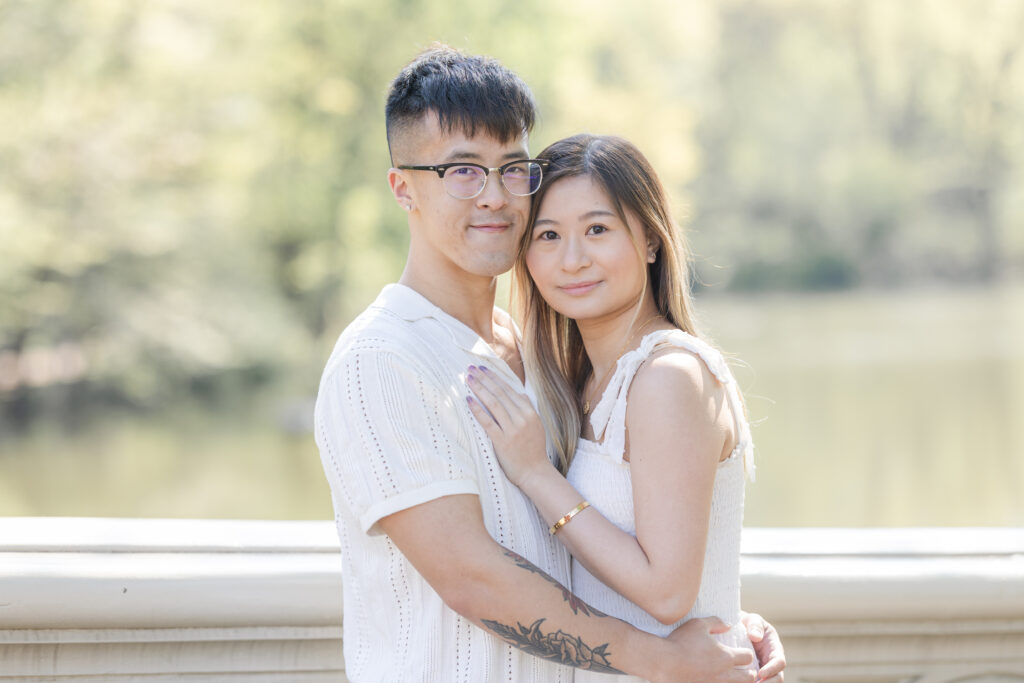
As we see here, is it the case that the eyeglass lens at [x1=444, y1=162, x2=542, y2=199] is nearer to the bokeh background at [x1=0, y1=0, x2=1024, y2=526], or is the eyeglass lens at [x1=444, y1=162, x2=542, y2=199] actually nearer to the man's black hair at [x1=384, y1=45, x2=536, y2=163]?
the man's black hair at [x1=384, y1=45, x2=536, y2=163]

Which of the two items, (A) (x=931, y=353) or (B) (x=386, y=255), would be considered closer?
(B) (x=386, y=255)

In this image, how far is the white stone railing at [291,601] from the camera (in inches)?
76.0

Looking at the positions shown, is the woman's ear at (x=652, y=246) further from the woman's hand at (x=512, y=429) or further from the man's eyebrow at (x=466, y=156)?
the woman's hand at (x=512, y=429)

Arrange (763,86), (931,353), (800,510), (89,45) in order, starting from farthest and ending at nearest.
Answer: (763,86) < (931,353) < (89,45) < (800,510)

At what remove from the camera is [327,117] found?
49.5 feet

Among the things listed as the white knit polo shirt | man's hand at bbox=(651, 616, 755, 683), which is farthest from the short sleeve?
man's hand at bbox=(651, 616, 755, 683)

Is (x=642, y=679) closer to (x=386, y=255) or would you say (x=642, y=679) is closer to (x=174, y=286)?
(x=386, y=255)

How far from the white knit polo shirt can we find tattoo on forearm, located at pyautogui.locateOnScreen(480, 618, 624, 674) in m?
0.11

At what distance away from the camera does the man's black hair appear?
2139 millimetres

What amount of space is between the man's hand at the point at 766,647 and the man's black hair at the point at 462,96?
1.20 m

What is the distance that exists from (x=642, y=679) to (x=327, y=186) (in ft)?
46.0

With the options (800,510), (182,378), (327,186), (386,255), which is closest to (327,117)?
(327,186)

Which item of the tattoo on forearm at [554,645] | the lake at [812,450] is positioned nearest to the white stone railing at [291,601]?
the tattoo on forearm at [554,645]

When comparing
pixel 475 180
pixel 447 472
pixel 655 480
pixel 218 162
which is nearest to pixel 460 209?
pixel 475 180
